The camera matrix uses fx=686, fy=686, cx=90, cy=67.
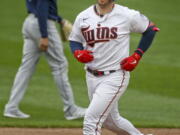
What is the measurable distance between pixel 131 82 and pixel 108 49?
16.3 ft

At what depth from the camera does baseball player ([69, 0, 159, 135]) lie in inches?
281

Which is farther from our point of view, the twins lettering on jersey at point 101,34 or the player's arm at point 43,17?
the player's arm at point 43,17

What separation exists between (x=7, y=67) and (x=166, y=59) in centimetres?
330

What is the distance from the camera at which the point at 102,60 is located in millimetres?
7219

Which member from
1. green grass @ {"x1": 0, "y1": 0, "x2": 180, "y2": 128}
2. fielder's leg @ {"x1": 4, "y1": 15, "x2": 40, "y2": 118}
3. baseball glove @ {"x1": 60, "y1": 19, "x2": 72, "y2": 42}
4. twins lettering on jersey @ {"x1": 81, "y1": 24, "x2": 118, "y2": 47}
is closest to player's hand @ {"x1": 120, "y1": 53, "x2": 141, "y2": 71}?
twins lettering on jersey @ {"x1": 81, "y1": 24, "x2": 118, "y2": 47}

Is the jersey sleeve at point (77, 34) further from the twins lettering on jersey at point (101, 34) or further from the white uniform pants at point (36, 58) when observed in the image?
the white uniform pants at point (36, 58)

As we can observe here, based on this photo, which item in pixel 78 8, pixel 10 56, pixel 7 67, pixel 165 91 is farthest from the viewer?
pixel 78 8

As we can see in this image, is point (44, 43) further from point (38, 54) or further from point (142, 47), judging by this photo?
point (142, 47)

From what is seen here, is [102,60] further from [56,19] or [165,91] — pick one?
[165,91]

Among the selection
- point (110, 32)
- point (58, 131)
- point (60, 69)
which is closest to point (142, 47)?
point (110, 32)

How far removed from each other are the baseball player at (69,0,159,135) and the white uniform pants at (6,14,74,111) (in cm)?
193

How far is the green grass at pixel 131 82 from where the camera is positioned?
31.2 feet

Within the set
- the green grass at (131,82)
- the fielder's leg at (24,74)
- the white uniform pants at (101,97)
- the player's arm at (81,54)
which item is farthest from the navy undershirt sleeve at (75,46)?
the fielder's leg at (24,74)

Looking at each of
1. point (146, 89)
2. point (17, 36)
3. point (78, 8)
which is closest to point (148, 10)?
point (78, 8)
